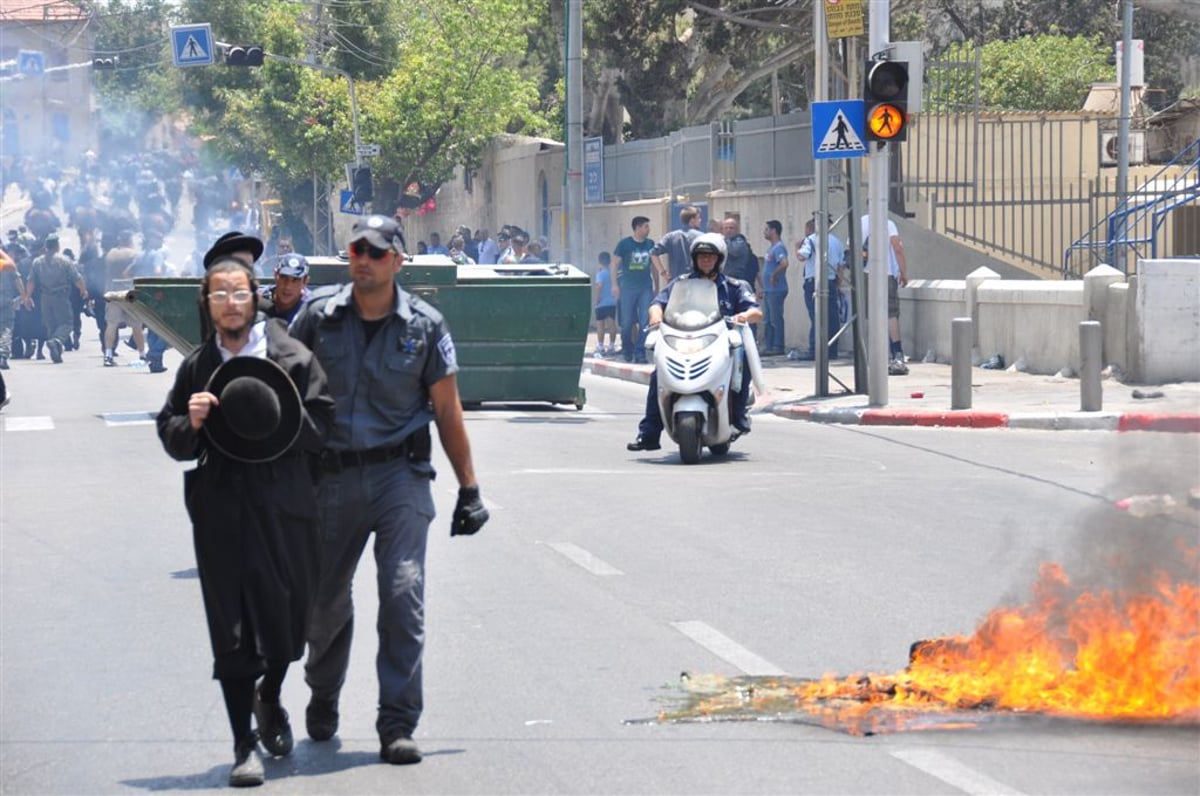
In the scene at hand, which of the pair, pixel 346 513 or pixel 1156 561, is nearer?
pixel 346 513

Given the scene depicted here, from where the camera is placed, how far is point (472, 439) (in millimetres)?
16438

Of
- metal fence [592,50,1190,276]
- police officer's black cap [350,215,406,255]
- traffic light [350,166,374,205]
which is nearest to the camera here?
police officer's black cap [350,215,406,255]

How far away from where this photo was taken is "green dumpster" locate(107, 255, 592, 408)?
18.4 m

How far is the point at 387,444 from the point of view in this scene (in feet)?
20.2

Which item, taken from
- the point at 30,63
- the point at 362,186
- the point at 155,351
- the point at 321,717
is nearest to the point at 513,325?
the point at 155,351

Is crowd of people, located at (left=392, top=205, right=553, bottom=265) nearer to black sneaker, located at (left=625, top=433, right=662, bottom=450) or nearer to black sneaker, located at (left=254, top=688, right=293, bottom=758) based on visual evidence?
black sneaker, located at (left=625, top=433, right=662, bottom=450)

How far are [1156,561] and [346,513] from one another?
3011 mm

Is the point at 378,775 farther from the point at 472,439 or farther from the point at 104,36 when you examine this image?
the point at 104,36

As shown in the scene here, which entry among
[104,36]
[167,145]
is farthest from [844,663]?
[167,145]

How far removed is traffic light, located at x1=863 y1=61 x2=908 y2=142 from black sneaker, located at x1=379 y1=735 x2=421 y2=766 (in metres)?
12.5

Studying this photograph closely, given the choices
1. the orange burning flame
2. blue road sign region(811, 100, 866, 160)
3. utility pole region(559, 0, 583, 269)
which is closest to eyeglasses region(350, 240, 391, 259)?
the orange burning flame

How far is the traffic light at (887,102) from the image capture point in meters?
17.6

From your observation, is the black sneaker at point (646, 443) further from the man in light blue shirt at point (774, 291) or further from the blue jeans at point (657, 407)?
the man in light blue shirt at point (774, 291)

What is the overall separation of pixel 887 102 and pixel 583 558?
28.7 ft
